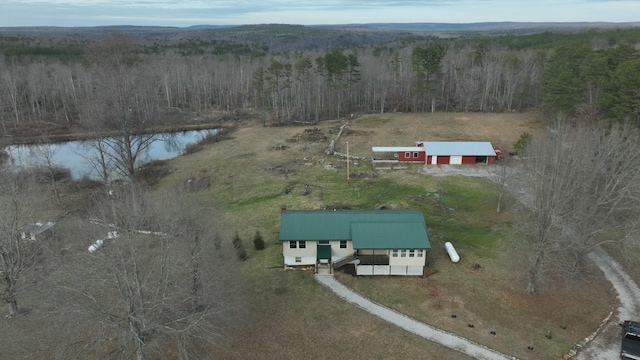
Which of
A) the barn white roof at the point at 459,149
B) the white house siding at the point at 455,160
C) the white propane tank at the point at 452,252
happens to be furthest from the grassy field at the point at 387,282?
the white house siding at the point at 455,160

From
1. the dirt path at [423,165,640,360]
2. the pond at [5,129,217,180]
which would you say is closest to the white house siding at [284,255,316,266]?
the dirt path at [423,165,640,360]

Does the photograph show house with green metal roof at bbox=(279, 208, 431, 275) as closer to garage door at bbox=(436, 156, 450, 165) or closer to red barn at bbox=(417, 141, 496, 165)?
red barn at bbox=(417, 141, 496, 165)

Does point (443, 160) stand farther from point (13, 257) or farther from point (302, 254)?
point (13, 257)

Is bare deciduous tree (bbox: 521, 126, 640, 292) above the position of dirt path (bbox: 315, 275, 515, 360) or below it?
above

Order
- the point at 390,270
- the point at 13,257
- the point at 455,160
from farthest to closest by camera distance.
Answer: the point at 455,160
the point at 390,270
the point at 13,257

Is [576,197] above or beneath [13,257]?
above

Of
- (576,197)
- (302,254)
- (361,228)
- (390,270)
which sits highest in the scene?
(576,197)

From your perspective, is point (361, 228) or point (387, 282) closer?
point (387, 282)

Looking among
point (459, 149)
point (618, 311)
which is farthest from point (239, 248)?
point (459, 149)
